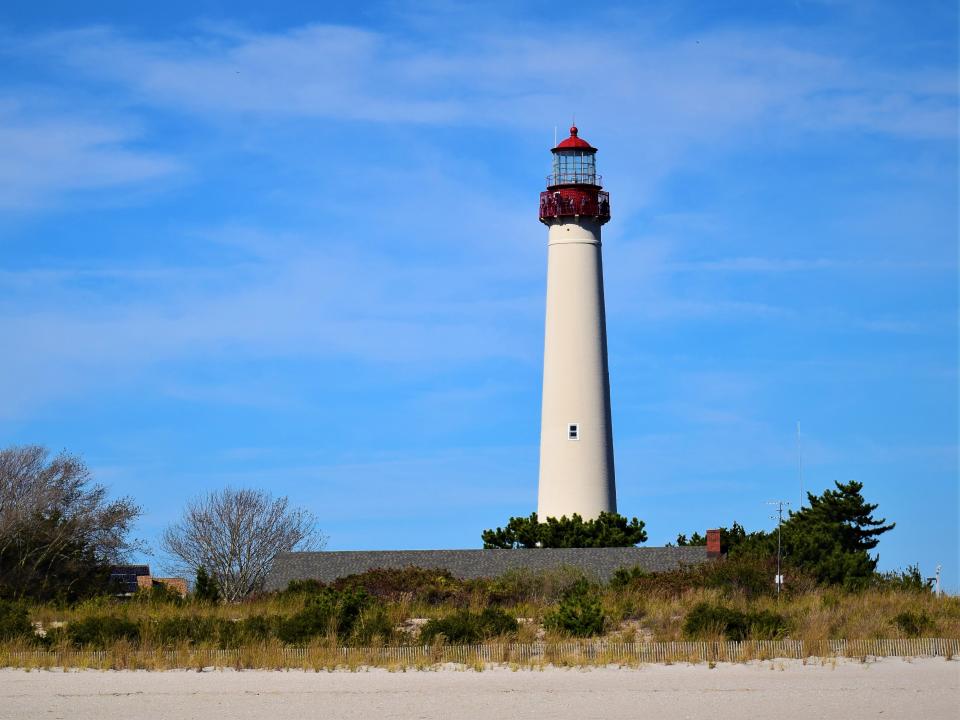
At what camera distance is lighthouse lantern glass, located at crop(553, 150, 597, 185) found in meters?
47.3

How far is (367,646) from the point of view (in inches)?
1071

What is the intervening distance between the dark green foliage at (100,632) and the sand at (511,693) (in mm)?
2445

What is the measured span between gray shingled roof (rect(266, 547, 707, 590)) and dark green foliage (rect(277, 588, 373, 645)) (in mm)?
11394

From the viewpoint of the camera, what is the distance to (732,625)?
27219 mm

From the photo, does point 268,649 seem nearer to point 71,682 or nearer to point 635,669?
point 71,682

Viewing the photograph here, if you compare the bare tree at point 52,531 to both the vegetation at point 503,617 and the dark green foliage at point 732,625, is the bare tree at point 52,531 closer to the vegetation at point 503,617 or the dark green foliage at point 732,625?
the vegetation at point 503,617

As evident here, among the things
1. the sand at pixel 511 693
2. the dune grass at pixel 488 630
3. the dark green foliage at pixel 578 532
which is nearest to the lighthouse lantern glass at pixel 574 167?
the dark green foliage at pixel 578 532

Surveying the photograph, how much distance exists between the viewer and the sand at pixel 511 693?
20.2 meters

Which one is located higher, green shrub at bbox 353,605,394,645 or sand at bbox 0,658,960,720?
green shrub at bbox 353,605,394,645

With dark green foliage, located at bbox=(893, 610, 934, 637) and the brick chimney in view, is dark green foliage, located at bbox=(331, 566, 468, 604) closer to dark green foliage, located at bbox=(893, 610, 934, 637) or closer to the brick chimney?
the brick chimney

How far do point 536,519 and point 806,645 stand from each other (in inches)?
809

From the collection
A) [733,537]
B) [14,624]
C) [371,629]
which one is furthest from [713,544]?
[14,624]

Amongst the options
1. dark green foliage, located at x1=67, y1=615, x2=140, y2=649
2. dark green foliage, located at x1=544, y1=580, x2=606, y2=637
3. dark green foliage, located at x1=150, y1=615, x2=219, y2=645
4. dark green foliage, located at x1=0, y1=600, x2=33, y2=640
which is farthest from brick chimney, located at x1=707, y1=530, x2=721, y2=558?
dark green foliage, located at x1=0, y1=600, x2=33, y2=640

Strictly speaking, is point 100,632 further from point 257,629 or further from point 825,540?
point 825,540
